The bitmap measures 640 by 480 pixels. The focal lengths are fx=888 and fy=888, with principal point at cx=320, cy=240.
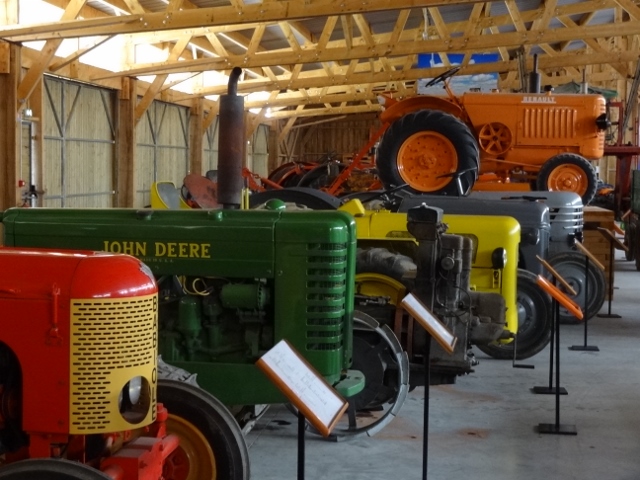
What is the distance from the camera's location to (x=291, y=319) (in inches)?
149

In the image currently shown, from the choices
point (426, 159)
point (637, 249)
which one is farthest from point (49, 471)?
point (637, 249)

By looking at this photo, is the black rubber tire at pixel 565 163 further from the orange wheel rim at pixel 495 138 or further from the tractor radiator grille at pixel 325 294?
the tractor radiator grille at pixel 325 294

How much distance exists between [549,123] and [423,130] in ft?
7.22

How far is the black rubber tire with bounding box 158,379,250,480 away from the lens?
3.20 metres

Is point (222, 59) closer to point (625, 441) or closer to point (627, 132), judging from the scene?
point (625, 441)

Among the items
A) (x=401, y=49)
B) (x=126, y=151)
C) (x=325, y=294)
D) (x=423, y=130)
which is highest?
(x=401, y=49)

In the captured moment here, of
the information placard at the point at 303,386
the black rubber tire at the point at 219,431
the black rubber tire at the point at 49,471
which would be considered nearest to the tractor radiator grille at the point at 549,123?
the black rubber tire at the point at 219,431

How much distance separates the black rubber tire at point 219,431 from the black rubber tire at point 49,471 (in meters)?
0.77

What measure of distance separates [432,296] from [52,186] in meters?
7.62

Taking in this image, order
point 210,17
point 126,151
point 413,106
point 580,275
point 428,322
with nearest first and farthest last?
point 428,322, point 580,275, point 210,17, point 413,106, point 126,151

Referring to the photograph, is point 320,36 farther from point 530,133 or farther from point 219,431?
point 219,431

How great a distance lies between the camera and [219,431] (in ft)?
10.5

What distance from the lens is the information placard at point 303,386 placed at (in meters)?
2.50

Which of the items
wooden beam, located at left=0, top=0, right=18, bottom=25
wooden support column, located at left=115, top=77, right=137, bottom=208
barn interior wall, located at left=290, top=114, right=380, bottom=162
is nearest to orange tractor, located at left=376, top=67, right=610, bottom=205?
wooden beam, located at left=0, top=0, right=18, bottom=25
